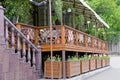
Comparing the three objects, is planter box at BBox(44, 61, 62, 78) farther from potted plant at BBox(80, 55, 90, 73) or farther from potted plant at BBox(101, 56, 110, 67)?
potted plant at BBox(101, 56, 110, 67)

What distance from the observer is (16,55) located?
11.1 meters

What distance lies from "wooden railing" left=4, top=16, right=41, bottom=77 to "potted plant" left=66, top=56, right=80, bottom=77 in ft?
4.37

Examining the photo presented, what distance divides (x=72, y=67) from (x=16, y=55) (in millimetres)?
3759

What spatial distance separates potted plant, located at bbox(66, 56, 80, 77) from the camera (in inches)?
538

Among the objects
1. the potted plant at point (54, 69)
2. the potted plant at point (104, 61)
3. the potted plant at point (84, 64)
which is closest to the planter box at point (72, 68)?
the potted plant at point (54, 69)

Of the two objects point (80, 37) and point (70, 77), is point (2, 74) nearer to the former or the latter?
point (70, 77)

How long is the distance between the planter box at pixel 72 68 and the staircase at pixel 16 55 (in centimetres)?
133

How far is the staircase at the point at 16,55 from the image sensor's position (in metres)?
10.3

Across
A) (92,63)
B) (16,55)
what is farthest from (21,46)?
(92,63)

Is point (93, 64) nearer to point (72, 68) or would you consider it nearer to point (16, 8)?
point (72, 68)

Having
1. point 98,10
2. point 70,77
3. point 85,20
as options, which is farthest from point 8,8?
point 98,10

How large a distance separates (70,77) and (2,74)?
4385 millimetres

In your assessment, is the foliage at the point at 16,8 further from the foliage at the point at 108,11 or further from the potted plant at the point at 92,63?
the foliage at the point at 108,11

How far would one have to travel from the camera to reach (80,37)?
1695 cm
